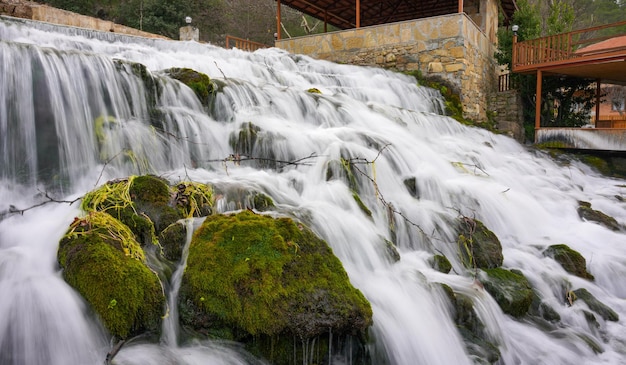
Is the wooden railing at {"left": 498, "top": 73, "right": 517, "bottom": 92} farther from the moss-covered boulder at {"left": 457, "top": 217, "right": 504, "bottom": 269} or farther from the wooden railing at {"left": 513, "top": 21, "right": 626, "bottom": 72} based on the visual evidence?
the moss-covered boulder at {"left": 457, "top": 217, "right": 504, "bottom": 269}

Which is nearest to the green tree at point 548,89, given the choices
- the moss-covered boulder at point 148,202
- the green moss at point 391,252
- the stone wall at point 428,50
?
the stone wall at point 428,50

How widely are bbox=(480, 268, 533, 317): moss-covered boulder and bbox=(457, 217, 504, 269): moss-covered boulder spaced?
0.17m

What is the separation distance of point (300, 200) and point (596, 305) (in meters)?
3.14

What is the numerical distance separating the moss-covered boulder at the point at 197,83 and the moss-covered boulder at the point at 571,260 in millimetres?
4898

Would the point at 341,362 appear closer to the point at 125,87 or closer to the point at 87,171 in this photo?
the point at 87,171

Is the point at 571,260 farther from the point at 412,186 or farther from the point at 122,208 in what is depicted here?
the point at 122,208

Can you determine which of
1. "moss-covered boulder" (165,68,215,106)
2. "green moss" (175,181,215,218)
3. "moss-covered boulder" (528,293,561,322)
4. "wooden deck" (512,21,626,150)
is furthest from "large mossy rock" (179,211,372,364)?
"wooden deck" (512,21,626,150)

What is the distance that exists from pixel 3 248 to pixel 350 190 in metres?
3.16

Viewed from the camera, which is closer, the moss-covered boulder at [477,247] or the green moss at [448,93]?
the moss-covered boulder at [477,247]

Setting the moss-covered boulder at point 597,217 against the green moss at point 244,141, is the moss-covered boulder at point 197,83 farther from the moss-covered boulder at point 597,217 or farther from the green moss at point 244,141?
the moss-covered boulder at point 597,217

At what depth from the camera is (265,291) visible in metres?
2.73

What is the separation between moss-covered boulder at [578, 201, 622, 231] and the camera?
20.5 feet

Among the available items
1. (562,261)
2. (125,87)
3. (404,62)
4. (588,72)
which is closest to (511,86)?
(588,72)

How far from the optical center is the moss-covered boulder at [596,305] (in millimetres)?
4285
